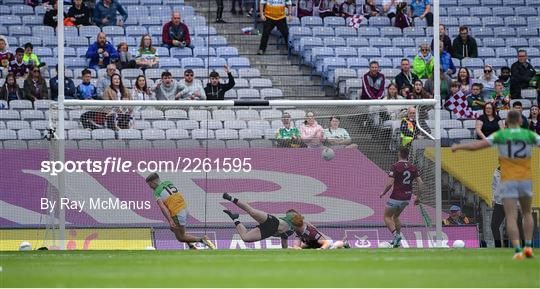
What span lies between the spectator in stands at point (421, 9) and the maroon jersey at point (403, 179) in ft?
27.0

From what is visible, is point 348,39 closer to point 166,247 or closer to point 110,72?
point 110,72

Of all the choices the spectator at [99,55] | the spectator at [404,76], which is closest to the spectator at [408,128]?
the spectator at [404,76]

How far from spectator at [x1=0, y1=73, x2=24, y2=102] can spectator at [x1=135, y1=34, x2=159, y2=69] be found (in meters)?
2.68

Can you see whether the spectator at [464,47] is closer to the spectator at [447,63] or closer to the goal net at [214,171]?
the spectator at [447,63]

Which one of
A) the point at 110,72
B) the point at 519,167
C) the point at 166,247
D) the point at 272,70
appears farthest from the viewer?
the point at 272,70

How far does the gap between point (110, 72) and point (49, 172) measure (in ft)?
10.9

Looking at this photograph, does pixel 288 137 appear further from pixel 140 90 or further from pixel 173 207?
pixel 140 90

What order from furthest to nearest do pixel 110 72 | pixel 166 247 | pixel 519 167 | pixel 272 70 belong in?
pixel 272 70 → pixel 110 72 → pixel 166 247 → pixel 519 167

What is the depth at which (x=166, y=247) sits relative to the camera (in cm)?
2172

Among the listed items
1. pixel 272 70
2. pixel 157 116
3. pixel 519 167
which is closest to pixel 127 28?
pixel 272 70

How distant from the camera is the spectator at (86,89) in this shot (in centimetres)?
2425

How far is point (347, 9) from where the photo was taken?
29.5 metres

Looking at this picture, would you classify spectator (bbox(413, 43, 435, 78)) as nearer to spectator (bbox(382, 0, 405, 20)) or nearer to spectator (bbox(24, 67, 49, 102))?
spectator (bbox(382, 0, 405, 20))

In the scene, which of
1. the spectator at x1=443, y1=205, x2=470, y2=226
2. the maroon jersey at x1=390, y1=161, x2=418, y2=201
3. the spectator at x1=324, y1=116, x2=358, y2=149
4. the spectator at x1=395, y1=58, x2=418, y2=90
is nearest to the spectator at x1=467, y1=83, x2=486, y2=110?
the spectator at x1=395, y1=58, x2=418, y2=90
